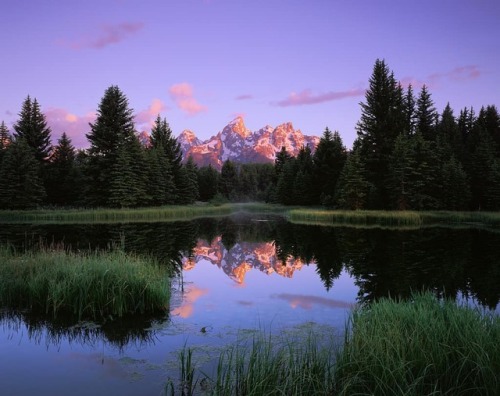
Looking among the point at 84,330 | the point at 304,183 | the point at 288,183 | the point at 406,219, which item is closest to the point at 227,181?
the point at 288,183

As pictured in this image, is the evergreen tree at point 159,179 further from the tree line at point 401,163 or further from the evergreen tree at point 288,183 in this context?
the evergreen tree at point 288,183

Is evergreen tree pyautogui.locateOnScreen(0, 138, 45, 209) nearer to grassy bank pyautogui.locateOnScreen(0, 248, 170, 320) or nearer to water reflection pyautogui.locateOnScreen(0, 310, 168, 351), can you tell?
grassy bank pyautogui.locateOnScreen(0, 248, 170, 320)

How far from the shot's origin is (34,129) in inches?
2185

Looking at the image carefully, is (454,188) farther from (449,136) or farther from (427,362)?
(427,362)

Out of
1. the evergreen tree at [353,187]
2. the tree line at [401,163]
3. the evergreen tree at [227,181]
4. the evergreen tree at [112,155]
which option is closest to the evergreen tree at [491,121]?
the tree line at [401,163]

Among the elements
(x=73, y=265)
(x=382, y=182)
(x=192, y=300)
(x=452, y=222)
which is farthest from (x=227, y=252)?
(x=382, y=182)

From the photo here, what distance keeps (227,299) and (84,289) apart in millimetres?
4314

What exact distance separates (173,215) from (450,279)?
3790 cm

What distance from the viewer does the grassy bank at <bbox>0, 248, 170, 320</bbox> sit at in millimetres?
9484

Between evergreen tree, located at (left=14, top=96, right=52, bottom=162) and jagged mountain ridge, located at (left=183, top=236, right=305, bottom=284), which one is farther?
evergreen tree, located at (left=14, top=96, right=52, bottom=162)

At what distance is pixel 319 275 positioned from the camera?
16469 millimetres

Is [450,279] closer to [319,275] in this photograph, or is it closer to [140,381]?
[319,275]

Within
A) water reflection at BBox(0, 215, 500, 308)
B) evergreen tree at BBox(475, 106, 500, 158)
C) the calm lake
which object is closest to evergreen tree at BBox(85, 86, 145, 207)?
water reflection at BBox(0, 215, 500, 308)

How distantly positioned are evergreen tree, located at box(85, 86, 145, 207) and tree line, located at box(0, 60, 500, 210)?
0.39 feet
